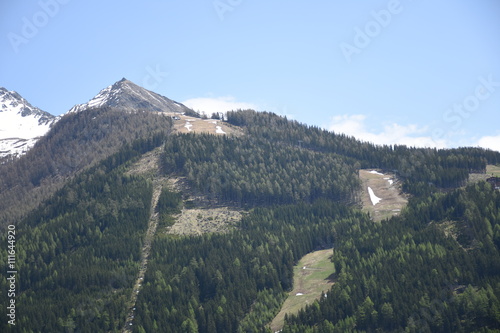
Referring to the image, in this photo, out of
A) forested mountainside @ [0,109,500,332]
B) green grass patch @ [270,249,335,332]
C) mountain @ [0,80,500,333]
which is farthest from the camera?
green grass patch @ [270,249,335,332]

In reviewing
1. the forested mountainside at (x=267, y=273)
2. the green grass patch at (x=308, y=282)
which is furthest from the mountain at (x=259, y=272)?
the green grass patch at (x=308, y=282)

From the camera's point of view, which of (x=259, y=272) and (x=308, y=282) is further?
(x=259, y=272)

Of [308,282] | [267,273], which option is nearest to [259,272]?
[267,273]

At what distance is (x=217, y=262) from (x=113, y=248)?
37.1 metres

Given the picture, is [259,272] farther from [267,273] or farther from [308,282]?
[308,282]

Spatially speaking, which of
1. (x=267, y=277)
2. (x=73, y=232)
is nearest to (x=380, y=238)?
(x=267, y=277)

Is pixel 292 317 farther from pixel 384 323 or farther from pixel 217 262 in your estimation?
pixel 217 262

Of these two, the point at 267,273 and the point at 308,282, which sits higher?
the point at 267,273

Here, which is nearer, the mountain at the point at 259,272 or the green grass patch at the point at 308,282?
the mountain at the point at 259,272

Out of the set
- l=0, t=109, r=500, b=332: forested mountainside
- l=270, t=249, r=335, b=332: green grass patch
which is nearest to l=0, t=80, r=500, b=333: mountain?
l=0, t=109, r=500, b=332: forested mountainside

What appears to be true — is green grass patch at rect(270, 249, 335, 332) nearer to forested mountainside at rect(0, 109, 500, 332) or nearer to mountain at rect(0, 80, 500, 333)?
mountain at rect(0, 80, 500, 333)

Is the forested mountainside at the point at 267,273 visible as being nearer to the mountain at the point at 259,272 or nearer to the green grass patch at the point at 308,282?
the mountain at the point at 259,272

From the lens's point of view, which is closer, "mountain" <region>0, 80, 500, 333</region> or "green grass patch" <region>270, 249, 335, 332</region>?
"mountain" <region>0, 80, 500, 333</region>

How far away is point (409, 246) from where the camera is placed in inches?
6132
